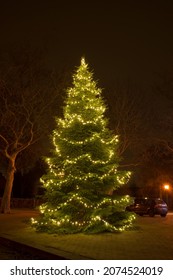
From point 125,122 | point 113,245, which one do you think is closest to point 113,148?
point 113,245

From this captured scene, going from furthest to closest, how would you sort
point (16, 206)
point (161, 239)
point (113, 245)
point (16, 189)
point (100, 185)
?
point (16, 189), point (16, 206), point (100, 185), point (161, 239), point (113, 245)

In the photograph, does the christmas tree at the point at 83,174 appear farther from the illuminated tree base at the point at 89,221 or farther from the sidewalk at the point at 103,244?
the sidewalk at the point at 103,244

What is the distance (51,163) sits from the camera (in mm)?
19734

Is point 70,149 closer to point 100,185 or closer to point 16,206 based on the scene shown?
point 100,185

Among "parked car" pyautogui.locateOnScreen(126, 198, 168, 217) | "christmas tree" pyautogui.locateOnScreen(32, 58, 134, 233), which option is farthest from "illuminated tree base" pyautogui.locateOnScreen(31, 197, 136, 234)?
"parked car" pyautogui.locateOnScreen(126, 198, 168, 217)

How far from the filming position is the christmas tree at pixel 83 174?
60.5 ft

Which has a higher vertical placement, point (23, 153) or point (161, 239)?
point (23, 153)

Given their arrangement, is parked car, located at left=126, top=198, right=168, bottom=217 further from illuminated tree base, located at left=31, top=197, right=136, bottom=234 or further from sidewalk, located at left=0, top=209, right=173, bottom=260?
illuminated tree base, located at left=31, top=197, right=136, bottom=234

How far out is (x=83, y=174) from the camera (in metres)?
18.9

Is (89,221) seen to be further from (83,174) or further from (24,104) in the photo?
(24,104)

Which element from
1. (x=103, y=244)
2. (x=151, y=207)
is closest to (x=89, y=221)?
(x=103, y=244)

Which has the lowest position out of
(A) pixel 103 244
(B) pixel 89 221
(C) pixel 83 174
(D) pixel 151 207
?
(A) pixel 103 244
